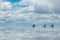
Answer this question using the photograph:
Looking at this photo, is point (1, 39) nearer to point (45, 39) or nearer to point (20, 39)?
point (20, 39)

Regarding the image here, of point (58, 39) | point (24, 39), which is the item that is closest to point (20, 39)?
point (24, 39)

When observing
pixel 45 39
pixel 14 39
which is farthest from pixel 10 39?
pixel 45 39

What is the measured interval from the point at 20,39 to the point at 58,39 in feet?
56.4

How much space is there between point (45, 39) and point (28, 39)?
736 cm

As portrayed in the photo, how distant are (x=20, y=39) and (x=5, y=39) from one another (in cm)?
665

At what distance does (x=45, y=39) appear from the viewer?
449ft

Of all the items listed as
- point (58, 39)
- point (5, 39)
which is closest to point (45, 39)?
point (58, 39)

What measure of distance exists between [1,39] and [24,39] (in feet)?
36.1

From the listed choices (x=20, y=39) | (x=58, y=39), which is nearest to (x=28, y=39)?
(x=20, y=39)

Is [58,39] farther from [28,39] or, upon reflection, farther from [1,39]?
[1,39]

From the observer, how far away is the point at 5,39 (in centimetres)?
13812

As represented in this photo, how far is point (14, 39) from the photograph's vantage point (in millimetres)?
134500

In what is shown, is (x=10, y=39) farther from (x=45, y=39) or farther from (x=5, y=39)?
(x=45, y=39)

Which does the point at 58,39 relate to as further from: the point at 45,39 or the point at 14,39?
the point at 14,39
